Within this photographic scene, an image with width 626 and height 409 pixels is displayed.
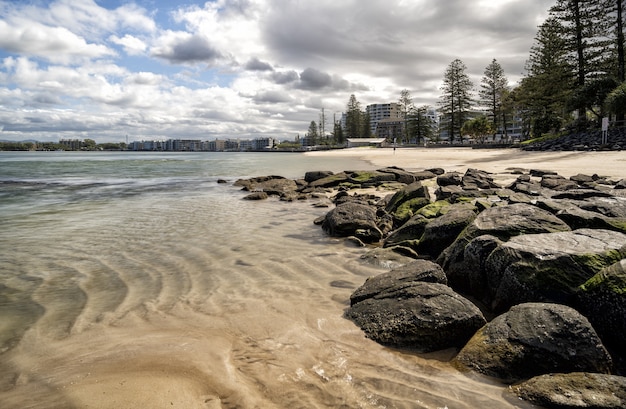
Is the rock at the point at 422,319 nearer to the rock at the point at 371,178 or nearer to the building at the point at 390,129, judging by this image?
the rock at the point at 371,178

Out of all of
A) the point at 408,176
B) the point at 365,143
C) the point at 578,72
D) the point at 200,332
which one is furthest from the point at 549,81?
the point at 365,143

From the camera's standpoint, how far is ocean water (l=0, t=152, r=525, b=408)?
9.71ft

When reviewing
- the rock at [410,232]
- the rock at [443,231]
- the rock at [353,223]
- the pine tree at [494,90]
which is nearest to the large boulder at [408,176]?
the rock at [353,223]

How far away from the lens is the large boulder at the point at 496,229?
4.90 meters

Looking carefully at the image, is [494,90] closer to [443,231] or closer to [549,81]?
[549,81]

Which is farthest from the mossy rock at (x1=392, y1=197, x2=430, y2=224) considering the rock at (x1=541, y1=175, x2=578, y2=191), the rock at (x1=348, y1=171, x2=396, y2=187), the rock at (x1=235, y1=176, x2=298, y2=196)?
the rock at (x1=348, y1=171, x2=396, y2=187)

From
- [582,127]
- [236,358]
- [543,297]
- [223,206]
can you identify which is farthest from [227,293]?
[582,127]

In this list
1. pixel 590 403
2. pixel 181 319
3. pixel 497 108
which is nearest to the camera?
pixel 590 403

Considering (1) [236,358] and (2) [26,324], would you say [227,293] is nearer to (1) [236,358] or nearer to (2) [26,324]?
(1) [236,358]

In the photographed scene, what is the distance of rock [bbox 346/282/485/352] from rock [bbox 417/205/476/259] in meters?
2.37

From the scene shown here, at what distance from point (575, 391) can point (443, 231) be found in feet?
12.4

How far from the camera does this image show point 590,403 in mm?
2500

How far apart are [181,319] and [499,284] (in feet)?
12.4

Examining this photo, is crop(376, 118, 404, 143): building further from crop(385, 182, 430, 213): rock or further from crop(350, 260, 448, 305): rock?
crop(350, 260, 448, 305): rock
